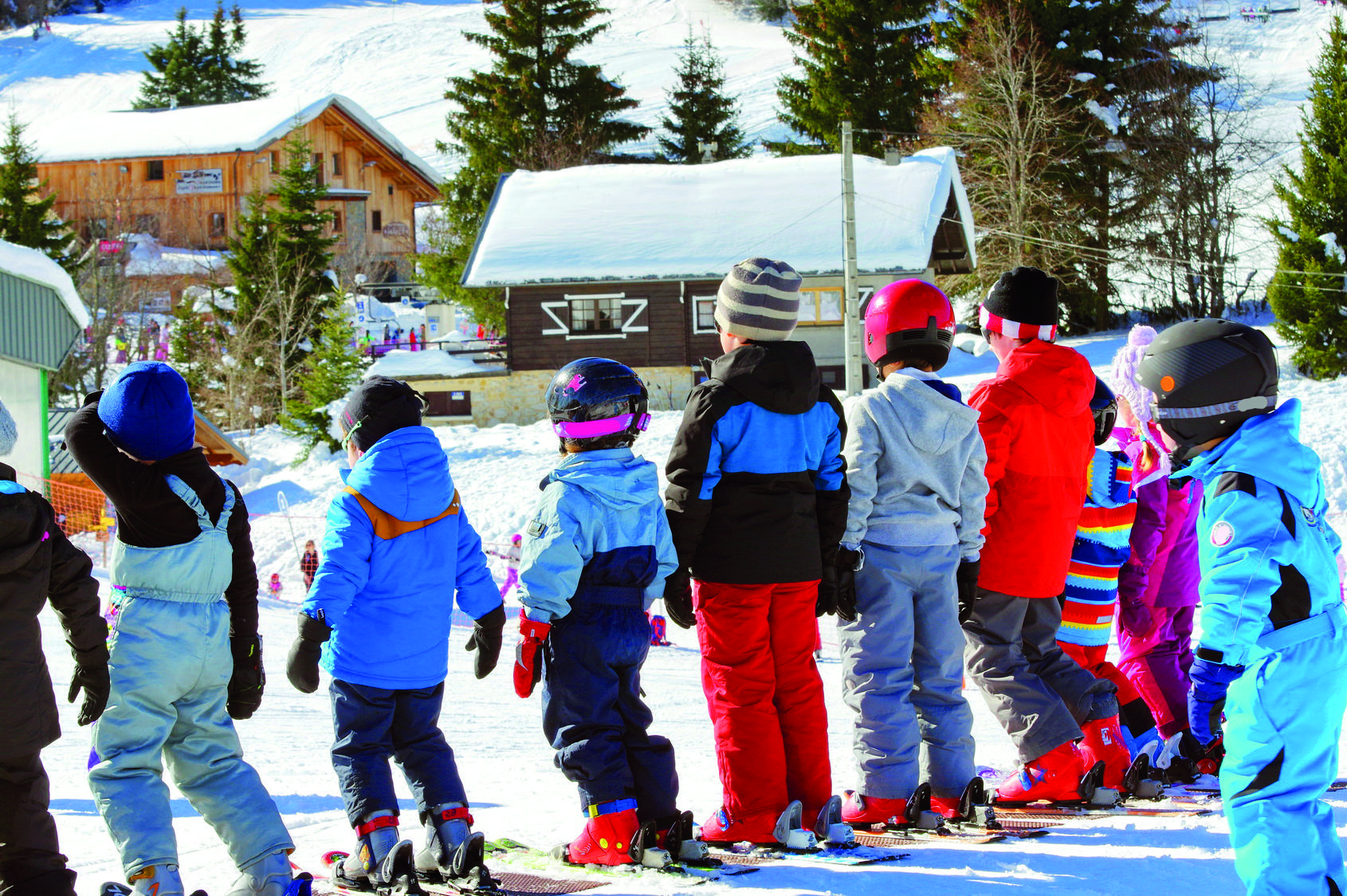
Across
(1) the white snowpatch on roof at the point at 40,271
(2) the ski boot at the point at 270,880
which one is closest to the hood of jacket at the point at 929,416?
(2) the ski boot at the point at 270,880

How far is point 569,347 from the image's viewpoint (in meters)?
27.8

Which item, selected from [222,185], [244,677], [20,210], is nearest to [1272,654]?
[244,677]

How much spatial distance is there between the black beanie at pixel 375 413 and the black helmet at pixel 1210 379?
2.19m

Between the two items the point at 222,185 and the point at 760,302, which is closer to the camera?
the point at 760,302

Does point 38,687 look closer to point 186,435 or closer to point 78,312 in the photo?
point 186,435

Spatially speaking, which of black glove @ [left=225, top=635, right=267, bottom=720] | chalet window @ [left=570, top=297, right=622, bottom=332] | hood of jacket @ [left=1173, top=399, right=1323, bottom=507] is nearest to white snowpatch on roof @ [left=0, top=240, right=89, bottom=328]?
chalet window @ [left=570, top=297, right=622, bottom=332]

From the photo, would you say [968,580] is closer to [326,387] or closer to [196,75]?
[326,387]

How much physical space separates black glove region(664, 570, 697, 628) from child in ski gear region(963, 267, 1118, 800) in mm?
1096

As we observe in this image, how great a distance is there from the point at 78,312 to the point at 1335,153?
24339 mm

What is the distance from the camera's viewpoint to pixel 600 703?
353 centimetres

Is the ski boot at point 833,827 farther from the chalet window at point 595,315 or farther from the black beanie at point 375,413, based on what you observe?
the chalet window at point 595,315

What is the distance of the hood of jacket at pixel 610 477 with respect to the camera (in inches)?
140

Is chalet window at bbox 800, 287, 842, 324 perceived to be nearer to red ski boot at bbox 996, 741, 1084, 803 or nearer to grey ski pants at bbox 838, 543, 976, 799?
red ski boot at bbox 996, 741, 1084, 803

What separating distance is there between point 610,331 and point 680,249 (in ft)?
8.62
